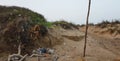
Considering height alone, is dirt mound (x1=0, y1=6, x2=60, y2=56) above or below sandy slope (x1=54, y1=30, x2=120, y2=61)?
above

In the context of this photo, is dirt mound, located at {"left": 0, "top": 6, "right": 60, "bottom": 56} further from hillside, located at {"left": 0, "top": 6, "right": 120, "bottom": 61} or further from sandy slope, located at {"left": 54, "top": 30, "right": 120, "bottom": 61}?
sandy slope, located at {"left": 54, "top": 30, "right": 120, "bottom": 61}

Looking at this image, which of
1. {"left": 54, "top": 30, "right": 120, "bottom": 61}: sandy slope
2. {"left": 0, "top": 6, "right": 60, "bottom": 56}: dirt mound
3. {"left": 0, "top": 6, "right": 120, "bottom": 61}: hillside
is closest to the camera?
{"left": 54, "top": 30, "right": 120, "bottom": 61}: sandy slope

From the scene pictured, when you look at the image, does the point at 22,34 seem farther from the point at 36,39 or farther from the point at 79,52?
A: the point at 79,52

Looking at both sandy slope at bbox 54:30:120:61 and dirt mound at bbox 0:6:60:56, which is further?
dirt mound at bbox 0:6:60:56

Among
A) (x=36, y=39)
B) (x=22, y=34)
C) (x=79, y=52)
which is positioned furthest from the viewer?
(x=36, y=39)

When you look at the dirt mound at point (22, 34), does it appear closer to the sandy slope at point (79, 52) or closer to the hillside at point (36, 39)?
the hillside at point (36, 39)

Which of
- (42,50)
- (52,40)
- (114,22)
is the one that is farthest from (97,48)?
(114,22)

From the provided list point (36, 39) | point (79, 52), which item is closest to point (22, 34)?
point (36, 39)

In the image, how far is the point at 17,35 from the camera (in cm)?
930

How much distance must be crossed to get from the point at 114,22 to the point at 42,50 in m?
9.76

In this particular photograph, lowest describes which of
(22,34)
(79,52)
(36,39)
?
(79,52)

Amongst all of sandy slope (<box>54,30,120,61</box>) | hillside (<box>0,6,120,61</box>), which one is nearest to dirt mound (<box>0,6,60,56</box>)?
hillside (<box>0,6,120,61</box>)

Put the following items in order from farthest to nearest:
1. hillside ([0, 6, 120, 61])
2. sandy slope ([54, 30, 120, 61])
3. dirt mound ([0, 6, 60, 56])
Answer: dirt mound ([0, 6, 60, 56]) → hillside ([0, 6, 120, 61]) → sandy slope ([54, 30, 120, 61])

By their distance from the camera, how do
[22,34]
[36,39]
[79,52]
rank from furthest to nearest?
[36,39]
[79,52]
[22,34]
